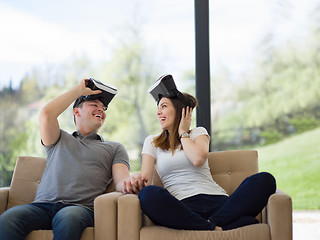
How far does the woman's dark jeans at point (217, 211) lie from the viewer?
7.27 ft

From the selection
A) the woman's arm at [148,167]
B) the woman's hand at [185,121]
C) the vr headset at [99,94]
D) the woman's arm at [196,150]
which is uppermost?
the vr headset at [99,94]

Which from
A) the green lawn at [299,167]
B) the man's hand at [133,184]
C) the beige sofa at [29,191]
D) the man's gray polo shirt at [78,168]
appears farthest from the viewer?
the green lawn at [299,167]

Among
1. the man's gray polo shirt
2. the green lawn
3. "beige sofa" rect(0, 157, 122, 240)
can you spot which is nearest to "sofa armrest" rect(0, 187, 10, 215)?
"beige sofa" rect(0, 157, 122, 240)

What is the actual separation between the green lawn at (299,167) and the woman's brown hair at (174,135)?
8.11 feet

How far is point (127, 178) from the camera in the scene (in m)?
2.48

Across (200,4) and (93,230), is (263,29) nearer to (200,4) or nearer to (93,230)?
(200,4)

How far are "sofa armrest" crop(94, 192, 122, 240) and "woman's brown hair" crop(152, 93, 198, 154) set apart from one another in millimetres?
615

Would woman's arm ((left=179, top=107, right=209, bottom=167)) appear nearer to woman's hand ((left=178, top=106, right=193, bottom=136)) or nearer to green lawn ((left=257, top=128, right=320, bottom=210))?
woman's hand ((left=178, top=106, right=193, bottom=136))

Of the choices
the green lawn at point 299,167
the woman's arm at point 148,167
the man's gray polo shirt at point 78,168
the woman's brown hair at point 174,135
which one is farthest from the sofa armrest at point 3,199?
the green lawn at point 299,167

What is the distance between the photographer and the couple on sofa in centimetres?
222

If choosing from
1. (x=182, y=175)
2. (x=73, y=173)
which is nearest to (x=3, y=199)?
(x=73, y=173)

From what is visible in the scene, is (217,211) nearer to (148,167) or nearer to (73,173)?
(148,167)

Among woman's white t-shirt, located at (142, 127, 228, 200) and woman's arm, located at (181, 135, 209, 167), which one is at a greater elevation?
woman's arm, located at (181, 135, 209, 167)

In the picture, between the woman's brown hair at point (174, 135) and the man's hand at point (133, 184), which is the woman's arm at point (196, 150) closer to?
the woman's brown hair at point (174, 135)
